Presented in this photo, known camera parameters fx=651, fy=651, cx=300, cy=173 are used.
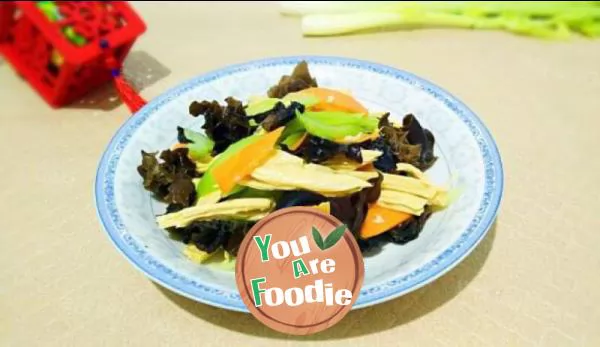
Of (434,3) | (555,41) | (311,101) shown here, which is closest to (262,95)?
(311,101)

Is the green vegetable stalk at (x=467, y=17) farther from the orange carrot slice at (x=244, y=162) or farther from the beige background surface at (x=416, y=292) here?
the orange carrot slice at (x=244, y=162)

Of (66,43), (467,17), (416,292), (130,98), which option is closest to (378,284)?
(416,292)

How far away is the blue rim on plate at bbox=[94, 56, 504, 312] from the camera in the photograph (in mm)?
820

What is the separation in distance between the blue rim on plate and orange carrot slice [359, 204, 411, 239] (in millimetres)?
113

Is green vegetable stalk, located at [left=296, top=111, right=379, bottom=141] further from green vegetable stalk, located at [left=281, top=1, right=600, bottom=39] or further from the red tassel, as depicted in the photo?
green vegetable stalk, located at [left=281, top=1, right=600, bottom=39]

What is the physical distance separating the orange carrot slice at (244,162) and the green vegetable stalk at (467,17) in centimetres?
72

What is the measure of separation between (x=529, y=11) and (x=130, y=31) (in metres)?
0.97

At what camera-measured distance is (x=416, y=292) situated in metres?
0.95

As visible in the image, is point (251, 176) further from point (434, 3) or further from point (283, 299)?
point (434, 3)

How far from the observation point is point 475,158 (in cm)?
104

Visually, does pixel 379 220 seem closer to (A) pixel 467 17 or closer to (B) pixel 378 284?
(B) pixel 378 284

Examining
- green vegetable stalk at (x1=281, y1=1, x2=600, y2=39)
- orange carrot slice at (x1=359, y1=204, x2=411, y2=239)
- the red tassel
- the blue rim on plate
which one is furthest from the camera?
green vegetable stalk at (x1=281, y1=1, x2=600, y2=39)

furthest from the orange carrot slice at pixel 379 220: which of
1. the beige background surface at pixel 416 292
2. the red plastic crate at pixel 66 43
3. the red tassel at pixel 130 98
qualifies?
the red plastic crate at pixel 66 43

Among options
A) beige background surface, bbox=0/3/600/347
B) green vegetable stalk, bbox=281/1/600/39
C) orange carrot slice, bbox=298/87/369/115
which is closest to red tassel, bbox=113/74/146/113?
beige background surface, bbox=0/3/600/347
